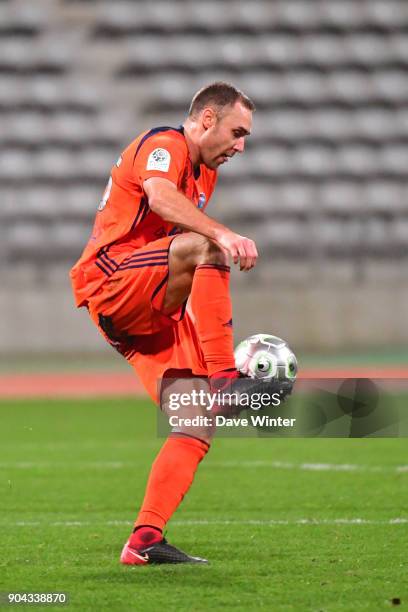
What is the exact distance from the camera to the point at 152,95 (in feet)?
73.6

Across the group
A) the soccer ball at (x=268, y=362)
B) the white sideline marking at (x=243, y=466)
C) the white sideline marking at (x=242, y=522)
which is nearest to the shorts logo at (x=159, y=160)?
the soccer ball at (x=268, y=362)

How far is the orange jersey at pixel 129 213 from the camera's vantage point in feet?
16.1

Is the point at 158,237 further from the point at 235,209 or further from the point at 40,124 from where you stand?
the point at 40,124

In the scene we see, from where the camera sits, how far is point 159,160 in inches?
190

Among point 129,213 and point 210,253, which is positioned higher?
point 129,213

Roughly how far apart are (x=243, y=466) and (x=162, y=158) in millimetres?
4118

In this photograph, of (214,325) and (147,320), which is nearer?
(214,325)

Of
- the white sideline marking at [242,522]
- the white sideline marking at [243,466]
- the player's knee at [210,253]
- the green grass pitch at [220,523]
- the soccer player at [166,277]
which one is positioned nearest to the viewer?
the green grass pitch at [220,523]

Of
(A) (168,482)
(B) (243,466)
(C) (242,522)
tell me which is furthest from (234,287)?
(A) (168,482)

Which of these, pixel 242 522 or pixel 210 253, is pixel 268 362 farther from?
pixel 242 522

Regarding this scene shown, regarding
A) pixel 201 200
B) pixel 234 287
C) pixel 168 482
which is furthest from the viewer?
pixel 234 287

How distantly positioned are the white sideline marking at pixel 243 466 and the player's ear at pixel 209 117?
12.3ft

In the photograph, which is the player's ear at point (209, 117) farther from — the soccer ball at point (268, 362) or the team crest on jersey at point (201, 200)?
the soccer ball at point (268, 362)

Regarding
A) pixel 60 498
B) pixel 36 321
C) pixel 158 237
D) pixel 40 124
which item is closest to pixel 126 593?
pixel 158 237
